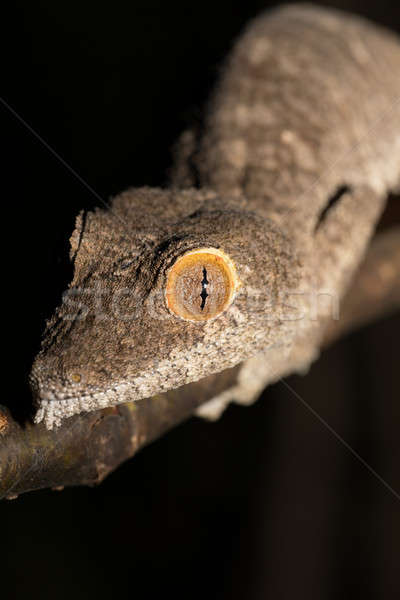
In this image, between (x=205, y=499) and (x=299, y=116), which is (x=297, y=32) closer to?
(x=299, y=116)

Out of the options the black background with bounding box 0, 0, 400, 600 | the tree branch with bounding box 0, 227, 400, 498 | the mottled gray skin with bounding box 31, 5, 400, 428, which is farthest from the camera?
the black background with bounding box 0, 0, 400, 600

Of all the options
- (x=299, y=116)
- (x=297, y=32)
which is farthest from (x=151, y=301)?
(x=297, y=32)

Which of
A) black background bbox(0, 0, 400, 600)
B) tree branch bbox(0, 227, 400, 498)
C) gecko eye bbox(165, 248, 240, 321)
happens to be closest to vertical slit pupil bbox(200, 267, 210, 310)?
gecko eye bbox(165, 248, 240, 321)

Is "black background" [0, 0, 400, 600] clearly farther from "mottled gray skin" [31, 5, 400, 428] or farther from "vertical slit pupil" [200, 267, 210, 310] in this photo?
"vertical slit pupil" [200, 267, 210, 310]

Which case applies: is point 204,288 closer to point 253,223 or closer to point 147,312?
point 147,312

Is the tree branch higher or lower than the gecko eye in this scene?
lower

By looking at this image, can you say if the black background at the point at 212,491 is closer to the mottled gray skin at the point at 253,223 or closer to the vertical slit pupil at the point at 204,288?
the mottled gray skin at the point at 253,223

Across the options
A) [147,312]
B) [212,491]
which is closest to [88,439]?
[147,312]

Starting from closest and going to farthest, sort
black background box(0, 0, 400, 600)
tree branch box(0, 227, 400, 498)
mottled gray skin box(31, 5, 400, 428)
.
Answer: tree branch box(0, 227, 400, 498) < mottled gray skin box(31, 5, 400, 428) < black background box(0, 0, 400, 600)
